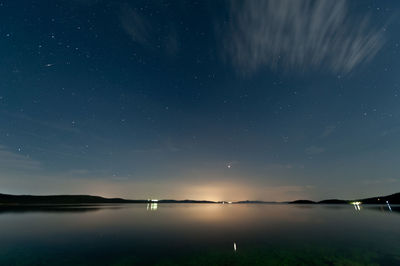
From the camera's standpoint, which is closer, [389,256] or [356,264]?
[356,264]

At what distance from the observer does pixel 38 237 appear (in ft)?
93.8

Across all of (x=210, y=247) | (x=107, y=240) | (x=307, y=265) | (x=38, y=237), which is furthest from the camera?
(x=38, y=237)

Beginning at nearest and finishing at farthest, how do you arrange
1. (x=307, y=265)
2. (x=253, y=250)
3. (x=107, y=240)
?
(x=307, y=265) → (x=253, y=250) → (x=107, y=240)

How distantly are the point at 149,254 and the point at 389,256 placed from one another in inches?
915

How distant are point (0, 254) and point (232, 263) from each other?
72.7 ft

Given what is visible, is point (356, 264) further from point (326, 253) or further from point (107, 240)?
point (107, 240)

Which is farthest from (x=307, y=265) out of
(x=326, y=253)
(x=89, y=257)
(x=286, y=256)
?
(x=89, y=257)

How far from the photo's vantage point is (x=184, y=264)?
17.2 meters

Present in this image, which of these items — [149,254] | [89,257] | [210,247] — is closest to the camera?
[89,257]

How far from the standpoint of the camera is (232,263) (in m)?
17.0

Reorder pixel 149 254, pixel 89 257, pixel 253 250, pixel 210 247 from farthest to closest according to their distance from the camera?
pixel 210 247 → pixel 253 250 → pixel 149 254 → pixel 89 257

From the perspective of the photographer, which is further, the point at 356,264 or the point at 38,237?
the point at 38,237

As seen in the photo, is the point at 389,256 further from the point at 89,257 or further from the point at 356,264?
the point at 89,257

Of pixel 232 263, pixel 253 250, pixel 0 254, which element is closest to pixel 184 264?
pixel 232 263
